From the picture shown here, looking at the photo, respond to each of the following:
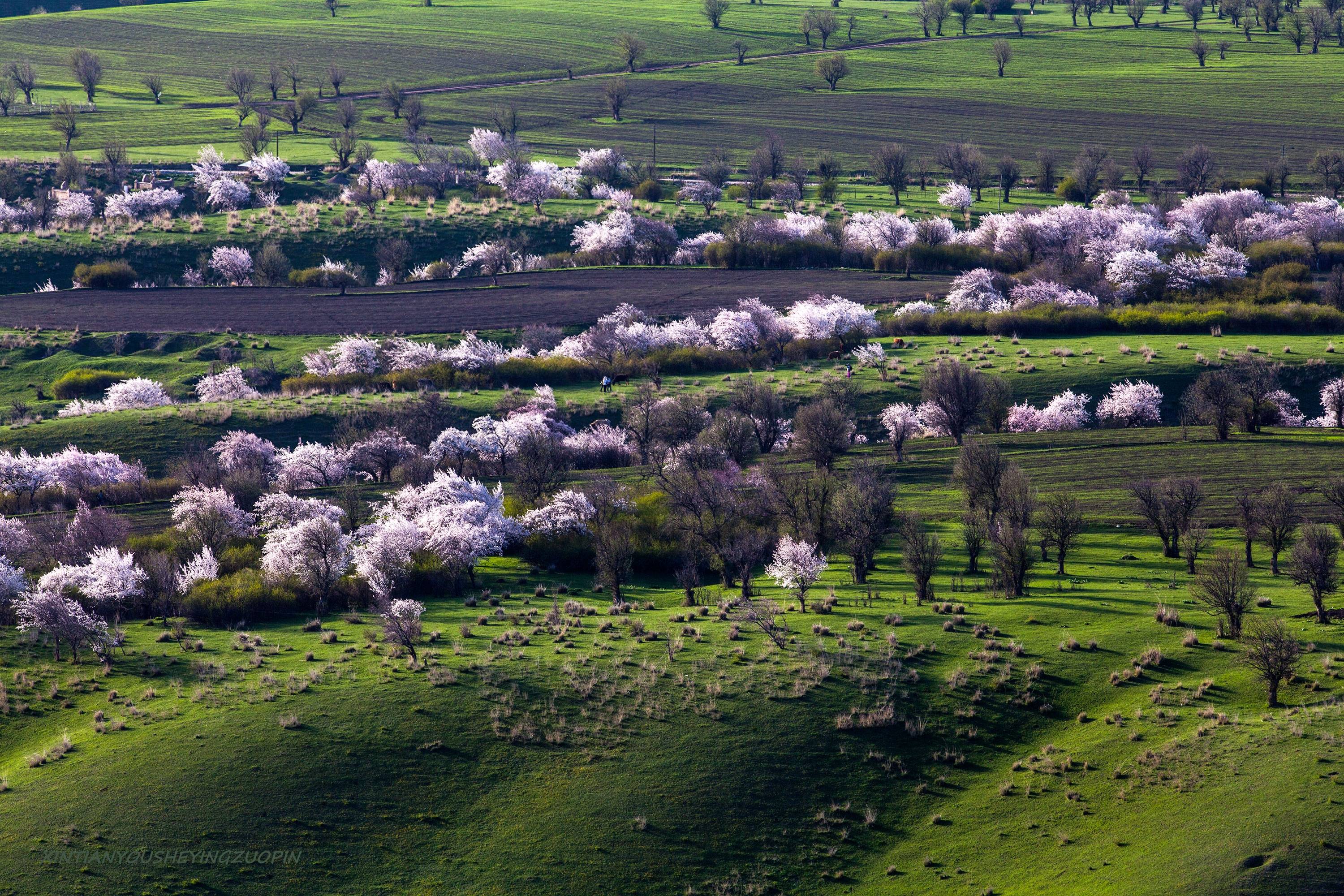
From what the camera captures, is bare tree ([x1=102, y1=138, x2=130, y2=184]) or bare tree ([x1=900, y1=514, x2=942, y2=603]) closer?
bare tree ([x1=900, y1=514, x2=942, y2=603])

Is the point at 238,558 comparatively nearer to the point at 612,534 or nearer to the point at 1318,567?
the point at 612,534

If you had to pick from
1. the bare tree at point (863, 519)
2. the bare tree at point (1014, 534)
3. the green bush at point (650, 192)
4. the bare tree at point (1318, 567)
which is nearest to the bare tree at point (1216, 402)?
the bare tree at point (1014, 534)

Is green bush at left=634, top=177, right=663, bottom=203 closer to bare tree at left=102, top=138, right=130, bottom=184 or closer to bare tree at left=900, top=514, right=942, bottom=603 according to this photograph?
bare tree at left=102, top=138, right=130, bottom=184

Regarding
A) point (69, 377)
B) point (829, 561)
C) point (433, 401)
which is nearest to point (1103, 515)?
point (829, 561)

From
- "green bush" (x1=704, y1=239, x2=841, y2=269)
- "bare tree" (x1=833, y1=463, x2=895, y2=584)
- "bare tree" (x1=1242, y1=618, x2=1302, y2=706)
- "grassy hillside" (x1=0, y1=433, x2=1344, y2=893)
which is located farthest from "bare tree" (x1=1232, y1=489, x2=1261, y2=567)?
"green bush" (x1=704, y1=239, x2=841, y2=269)

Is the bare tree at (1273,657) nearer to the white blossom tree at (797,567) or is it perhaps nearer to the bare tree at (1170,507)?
the bare tree at (1170,507)
